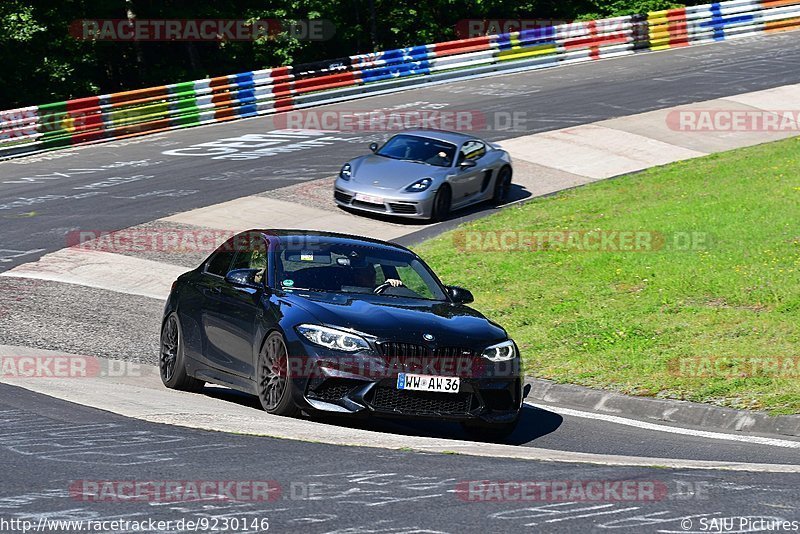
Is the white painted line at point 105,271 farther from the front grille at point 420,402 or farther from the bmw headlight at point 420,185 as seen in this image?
the front grille at point 420,402

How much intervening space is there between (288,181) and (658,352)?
13.0m

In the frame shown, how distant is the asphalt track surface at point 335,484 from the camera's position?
605cm

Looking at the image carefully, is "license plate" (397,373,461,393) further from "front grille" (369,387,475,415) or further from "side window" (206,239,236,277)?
"side window" (206,239,236,277)

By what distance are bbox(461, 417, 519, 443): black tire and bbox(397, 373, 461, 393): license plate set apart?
54cm

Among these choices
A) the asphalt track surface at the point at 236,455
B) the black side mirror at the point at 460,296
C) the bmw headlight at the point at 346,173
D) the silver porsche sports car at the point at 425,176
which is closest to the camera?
the asphalt track surface at the point at 236,455

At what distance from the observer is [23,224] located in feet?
65.9

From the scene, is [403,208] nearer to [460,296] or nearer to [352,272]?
[460,296]

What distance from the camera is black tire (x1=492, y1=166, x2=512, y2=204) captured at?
23.3 m

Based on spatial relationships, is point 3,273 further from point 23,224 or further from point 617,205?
point 617,205

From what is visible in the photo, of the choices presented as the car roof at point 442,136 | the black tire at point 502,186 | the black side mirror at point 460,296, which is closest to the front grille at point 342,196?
the car roof at point 442,136

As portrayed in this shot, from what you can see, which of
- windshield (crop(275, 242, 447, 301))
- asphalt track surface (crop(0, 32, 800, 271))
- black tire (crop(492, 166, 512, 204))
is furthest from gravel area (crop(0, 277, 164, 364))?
black tire (crop(492, 166, 512, 204))

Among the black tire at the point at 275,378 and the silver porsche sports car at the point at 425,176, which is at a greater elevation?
the black tire at the point at 275,378

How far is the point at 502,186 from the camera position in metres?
23.4

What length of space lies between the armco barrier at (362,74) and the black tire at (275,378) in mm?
18443
